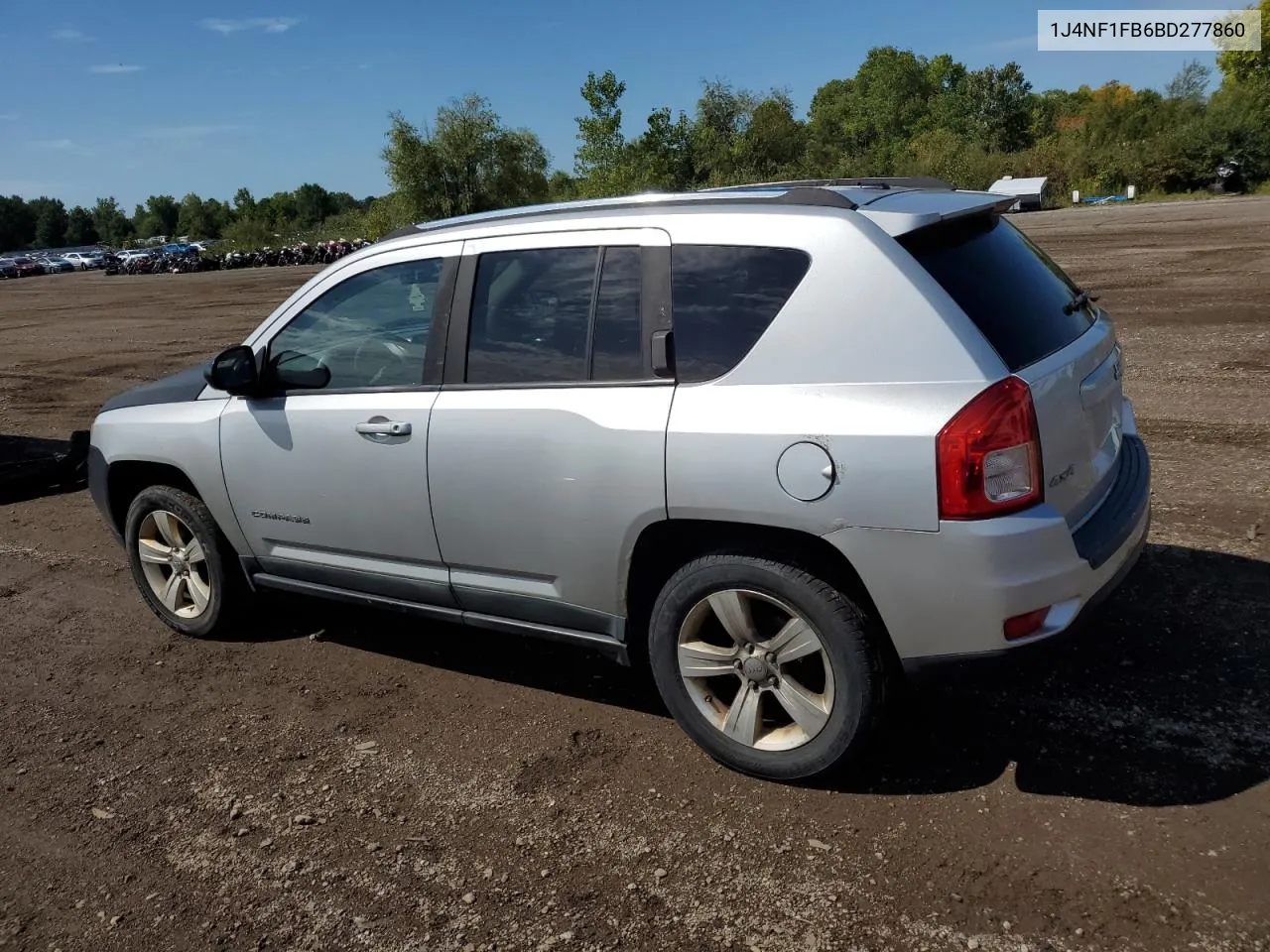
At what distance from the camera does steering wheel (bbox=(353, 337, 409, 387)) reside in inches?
160

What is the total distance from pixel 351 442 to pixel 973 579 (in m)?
2.42

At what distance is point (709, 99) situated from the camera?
254ft

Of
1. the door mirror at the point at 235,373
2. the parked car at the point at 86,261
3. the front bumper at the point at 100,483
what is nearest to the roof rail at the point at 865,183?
the door mirror at the point at 235,373

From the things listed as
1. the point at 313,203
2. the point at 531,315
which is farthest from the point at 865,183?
the point at 313,203

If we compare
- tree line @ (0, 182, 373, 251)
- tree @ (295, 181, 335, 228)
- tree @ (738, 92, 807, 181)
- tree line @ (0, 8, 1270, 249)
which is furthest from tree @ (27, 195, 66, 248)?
tree @ (738, 92, 807, 181)

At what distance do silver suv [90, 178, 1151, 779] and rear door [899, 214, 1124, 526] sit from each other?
2cm

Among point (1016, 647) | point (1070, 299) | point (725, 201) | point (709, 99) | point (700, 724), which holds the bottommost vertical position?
point (700, 724)

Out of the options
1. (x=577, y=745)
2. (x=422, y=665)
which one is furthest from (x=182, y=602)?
(x=577, y=745)

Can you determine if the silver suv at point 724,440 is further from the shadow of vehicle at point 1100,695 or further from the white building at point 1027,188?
the white building at point 1027,188

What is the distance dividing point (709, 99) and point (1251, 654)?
79215 millimetres

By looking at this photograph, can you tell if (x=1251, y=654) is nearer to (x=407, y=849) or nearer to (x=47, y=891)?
(x=407, y=849)

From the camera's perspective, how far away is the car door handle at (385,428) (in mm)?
3867

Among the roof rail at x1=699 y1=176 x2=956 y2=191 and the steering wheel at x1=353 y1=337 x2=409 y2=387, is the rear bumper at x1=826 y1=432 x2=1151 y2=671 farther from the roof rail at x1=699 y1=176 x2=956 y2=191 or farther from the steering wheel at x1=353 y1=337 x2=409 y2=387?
the steering wheel at x1=353 y1=337 x2=409 y2=387

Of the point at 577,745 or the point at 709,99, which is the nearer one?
the point at 577,745
